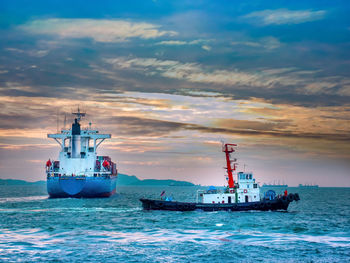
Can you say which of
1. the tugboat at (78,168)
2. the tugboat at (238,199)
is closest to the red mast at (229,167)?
the tugboat at (238,199)

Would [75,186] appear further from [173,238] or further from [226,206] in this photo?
[173,238]

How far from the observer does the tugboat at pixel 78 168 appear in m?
97.2

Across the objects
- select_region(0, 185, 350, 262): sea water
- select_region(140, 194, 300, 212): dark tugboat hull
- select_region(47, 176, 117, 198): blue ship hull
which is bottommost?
select_region(0, 185, 350, 262): sea water

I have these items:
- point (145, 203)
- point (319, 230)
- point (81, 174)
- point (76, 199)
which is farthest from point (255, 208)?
point (81, 174)

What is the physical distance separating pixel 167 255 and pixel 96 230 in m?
15.4

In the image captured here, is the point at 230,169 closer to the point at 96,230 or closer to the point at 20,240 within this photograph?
the point at 96,230

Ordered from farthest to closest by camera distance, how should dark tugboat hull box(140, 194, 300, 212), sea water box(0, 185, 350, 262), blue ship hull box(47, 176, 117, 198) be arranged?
blue ship hull box(47, 176, 117, 198) → dark tugboat hull box(140, 194, 300, 212) → sea water box(0, 185, 350, 262)

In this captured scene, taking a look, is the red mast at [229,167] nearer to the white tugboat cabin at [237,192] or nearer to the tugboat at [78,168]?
the white tugboat cabin at [237,192]

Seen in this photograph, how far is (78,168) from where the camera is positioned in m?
109

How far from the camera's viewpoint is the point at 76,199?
314ft

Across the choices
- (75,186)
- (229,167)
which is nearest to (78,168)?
(75,186)

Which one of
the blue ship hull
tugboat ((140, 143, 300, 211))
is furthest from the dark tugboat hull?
the blue ship hull

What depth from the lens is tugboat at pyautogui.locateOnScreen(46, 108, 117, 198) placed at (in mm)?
97250

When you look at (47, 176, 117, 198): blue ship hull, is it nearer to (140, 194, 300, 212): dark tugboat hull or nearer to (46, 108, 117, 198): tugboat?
(46, 108, 117, 198): tugboat
